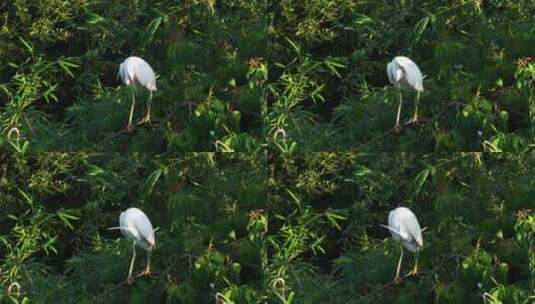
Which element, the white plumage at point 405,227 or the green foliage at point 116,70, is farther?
the green foliage at point 116,70

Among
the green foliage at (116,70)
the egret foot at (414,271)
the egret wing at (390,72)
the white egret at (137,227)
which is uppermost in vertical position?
the egret wing at (390,72)

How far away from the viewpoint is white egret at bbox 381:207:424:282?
3.97 m

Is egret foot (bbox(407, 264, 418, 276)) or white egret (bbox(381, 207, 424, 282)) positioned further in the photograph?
egret foot (bbox(407, 264, 418, 276))

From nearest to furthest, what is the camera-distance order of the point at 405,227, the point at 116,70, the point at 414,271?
the point at 405,227, the point at 414,271, the point at 116,70

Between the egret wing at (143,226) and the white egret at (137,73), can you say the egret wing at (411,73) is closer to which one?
the white egret at (137,73)

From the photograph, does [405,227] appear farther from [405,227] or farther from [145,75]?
[145,75]

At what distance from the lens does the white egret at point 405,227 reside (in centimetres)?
397

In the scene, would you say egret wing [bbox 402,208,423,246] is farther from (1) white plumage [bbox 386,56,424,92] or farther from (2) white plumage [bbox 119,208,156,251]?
(2) white plumage [bbox 119,208,156,251]

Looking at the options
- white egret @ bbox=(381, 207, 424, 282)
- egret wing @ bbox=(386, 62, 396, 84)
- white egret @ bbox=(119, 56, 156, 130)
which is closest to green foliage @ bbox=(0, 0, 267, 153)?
white egret @ bbox=(119, 56, 156, 130)

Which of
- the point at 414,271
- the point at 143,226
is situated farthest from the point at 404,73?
the point at 143,226

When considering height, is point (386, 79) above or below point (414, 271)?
above

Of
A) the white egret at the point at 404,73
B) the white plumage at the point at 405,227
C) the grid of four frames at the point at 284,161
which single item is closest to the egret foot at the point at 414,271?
the grid of four frames at the point at 284,161

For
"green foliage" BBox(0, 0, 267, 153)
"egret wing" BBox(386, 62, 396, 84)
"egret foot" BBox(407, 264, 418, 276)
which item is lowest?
"egret foot" BBox(407, 264, 418, 276)

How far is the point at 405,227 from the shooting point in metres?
3.98
